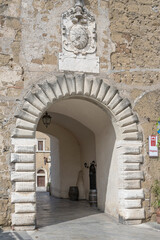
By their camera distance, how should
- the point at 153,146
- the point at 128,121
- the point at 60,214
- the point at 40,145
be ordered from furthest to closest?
the point at 40,145
the point at 60,214
the point at 153,146
the point at 128,121

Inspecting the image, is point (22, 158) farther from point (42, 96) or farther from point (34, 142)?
point (42, 96)

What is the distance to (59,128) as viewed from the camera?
12578 mm

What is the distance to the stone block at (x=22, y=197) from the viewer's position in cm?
637

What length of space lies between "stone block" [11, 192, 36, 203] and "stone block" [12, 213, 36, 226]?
24 cm

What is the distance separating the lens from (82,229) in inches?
253

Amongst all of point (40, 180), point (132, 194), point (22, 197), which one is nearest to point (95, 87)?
point (132, 194)

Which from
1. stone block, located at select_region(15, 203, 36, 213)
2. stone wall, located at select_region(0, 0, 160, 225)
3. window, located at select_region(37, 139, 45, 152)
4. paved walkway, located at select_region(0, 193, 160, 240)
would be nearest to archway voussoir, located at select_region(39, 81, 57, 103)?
stone wall, located at select_region(0, 0, 160, 225)

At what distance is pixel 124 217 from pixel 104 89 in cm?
272

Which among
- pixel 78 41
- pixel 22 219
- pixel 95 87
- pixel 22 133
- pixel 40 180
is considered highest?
pixel 78 41

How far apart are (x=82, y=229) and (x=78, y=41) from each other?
12.8 feet

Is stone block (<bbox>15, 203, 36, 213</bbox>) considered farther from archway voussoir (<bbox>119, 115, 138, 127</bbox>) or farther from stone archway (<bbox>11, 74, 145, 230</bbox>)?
archway voussoir (<bbox>119, 115, 138, 127</bbox>)

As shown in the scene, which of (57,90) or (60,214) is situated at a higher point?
(57,90)

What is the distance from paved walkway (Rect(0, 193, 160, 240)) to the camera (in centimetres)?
573

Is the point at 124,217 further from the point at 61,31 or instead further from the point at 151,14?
the point at 151,14
